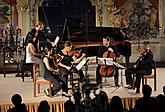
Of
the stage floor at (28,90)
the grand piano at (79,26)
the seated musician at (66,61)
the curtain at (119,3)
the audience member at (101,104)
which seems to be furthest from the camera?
the curtain at (119,3)

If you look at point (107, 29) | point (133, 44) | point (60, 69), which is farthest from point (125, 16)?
point (60, 69)

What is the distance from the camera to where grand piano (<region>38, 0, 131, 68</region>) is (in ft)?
34.4

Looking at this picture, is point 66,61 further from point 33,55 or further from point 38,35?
point 38,35

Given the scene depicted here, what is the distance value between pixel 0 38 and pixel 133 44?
180 inches

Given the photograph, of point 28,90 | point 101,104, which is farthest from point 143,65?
point 101,104

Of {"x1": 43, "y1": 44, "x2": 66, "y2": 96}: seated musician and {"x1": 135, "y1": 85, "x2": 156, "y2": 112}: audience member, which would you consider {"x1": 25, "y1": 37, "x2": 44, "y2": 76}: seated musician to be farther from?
{"x1": 135, "y1": 85, "x2": 156, "y2": 112}: audience member

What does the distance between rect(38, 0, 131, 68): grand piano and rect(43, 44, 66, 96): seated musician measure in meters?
2.06

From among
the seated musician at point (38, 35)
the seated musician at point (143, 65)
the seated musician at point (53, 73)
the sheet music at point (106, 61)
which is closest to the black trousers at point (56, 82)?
the seated musician at point (53, 73)

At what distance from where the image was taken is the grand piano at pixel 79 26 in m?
10.5

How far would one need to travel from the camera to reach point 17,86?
9.87m

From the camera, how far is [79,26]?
1105 centimetres

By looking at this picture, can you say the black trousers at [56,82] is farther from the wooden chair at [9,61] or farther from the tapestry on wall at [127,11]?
the tapestry on wall at [127,11]

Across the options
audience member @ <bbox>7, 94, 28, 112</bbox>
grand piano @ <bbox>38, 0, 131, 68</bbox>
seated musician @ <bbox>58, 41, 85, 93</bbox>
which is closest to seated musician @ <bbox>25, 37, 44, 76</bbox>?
seated musician @ <bbox>58, 41, 85, 93</bbox>

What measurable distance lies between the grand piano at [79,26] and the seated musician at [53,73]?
206cm
